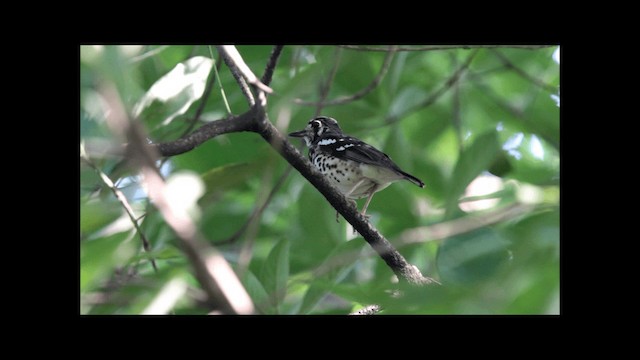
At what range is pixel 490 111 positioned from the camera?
3504 mm

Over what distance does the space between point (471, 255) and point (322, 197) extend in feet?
6.20

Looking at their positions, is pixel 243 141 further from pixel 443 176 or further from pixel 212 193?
pixel 212 193

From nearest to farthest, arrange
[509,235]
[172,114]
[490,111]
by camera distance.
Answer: [509,235], [172,114], [490,111]

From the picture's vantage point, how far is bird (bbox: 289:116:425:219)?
3670 mm

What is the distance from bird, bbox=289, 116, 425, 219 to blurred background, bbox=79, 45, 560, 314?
5.4 inches

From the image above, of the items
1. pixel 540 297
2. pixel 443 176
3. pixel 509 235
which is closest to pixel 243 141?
pixel 443 176

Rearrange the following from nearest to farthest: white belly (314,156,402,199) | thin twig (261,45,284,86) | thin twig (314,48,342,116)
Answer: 1. thin twig (261,45,284,86)
2. thin twig (314,48,342,116)
3. white belly (314,156,402,199)

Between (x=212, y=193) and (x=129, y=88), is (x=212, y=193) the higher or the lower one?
the higher one

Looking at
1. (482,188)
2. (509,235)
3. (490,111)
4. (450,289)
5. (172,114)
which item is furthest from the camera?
(490,111)

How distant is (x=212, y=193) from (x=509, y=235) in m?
0.61

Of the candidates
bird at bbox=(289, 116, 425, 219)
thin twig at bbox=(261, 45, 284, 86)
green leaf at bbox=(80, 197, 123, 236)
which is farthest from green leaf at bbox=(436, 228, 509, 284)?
bird at bbox=(289, 116, 425, 219)

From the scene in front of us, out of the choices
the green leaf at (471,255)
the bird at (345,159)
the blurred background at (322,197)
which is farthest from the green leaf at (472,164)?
the bird at (345,159)

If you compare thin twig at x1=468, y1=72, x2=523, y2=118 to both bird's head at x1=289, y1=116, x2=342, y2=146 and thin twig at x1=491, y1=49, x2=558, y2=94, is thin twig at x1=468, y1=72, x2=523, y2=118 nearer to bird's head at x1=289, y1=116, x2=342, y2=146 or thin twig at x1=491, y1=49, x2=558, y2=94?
thin twig at x1=491, y1=49, x2=558, y2=94

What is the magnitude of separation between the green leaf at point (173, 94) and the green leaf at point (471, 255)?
0.57 m
